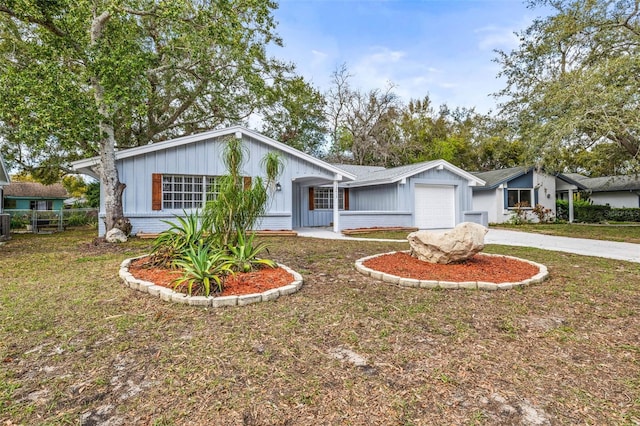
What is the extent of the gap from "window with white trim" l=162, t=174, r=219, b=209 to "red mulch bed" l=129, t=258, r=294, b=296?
241 inches

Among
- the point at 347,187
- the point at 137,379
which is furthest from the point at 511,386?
the point at 347,187

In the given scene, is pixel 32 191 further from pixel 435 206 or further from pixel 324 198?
pixel 435 206

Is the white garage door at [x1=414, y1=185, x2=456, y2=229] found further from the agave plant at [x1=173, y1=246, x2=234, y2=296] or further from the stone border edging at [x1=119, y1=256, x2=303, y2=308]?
the agave plant at [x1=173, y1=246, x2=234, y2=296]

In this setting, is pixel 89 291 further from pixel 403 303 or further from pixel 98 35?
pixel 98 35

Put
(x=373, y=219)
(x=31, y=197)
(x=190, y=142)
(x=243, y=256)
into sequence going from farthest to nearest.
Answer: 1. (x=31, y=197)
2. (x=373, y=219)
3. (x=190, y=142)
4. (x=243, y=256)

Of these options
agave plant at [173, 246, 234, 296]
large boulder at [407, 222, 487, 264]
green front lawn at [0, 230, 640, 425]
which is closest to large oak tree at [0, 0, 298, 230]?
green front lawn at [0, 230, 640, 425]

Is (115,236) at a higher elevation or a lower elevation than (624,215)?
lower

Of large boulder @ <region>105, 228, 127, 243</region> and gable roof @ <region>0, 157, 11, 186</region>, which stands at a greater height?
gable roof @ <region>0, 157, 11, 186</region>

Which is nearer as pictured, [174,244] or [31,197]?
[174,244]

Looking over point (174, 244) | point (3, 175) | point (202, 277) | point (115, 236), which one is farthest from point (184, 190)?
point (3, 175)

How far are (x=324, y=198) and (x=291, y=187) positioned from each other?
375 cm

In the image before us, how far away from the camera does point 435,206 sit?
1488cm

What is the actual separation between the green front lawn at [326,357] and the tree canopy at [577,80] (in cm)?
723

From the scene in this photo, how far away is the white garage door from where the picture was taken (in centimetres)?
1451
